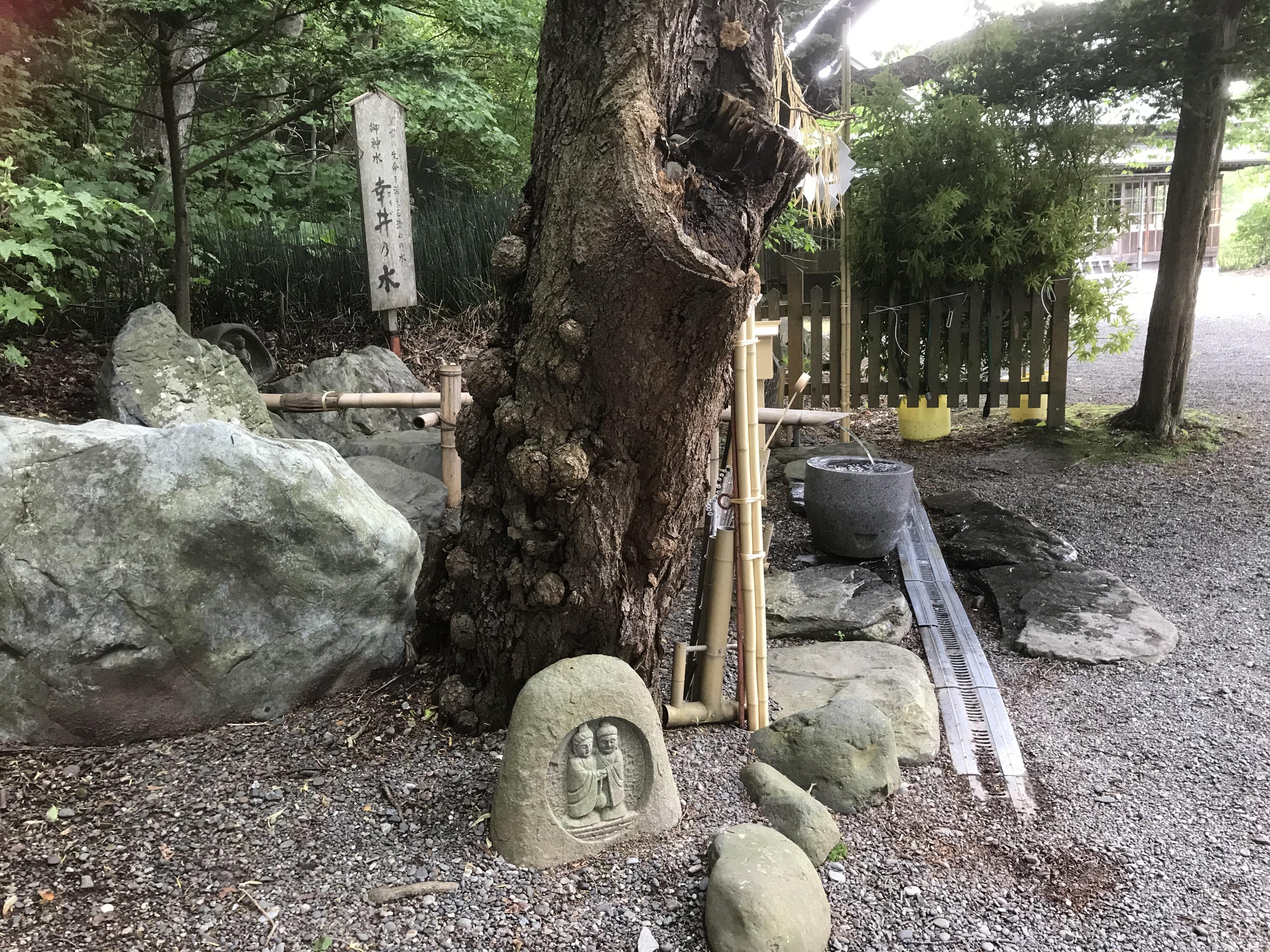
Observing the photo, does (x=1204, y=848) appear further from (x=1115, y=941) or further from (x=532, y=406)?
(x=532, y=406)

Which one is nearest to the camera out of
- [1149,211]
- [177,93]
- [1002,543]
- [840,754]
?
[840,754]

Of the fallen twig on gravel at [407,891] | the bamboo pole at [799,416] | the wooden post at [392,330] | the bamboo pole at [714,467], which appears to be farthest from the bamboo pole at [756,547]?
the wooden post at [392,330]

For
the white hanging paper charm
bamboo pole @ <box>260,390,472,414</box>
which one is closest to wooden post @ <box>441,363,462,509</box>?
bamboo pole @ <box>260,390,472,414</box>

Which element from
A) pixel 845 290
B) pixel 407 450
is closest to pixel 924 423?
pixel 845 290

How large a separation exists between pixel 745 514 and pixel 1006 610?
5.71ft

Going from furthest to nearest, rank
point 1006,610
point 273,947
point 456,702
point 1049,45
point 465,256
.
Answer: point 465,256 < point 1049,45 < point 1006,610 < point 456,702 < point 273,947

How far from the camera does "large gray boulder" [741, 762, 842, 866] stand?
1.98 meters

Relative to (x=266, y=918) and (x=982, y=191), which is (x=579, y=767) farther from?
(x=982, y=191)

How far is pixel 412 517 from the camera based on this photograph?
12.3 feet

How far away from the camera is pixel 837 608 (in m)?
3.54

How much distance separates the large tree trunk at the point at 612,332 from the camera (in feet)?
5.99

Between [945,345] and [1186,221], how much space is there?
1.77m

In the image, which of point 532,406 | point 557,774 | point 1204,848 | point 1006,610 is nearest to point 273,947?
point 557,774

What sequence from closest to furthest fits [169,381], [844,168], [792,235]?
[169,381]
[844,168]
[792,235]
